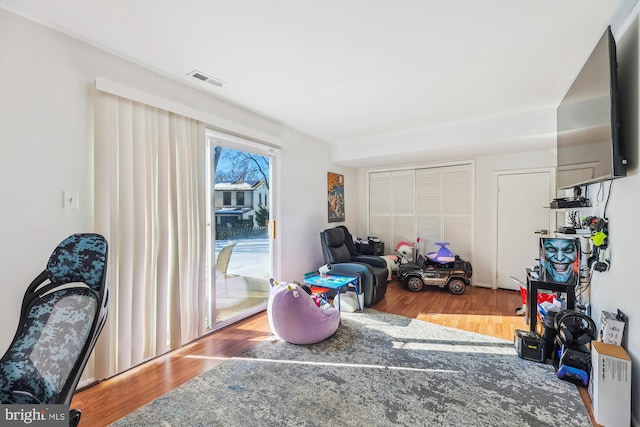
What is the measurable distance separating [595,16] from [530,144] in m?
2.34

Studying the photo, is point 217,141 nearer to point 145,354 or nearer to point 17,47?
point 17,47

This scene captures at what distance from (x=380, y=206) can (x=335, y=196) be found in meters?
1.12

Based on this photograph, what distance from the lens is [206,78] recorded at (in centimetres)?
255

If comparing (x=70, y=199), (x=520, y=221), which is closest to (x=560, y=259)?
(x=520, y=221)

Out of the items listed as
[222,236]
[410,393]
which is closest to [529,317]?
[410,393]

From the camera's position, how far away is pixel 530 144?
3797mm

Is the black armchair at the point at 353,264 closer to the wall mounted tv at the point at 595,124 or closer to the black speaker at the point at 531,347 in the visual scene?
the black speaker at the point at 531,347

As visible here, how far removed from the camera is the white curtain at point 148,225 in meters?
2.11

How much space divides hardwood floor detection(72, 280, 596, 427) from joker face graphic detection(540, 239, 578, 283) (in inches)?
31.5

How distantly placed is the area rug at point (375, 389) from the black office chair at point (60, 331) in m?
0.88

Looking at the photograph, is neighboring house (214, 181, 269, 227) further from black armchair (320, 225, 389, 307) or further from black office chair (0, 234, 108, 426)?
black office chair (0, 234, 108, 426)

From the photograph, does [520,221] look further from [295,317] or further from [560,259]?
[295,317]

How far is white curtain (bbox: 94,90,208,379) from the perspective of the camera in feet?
6.93

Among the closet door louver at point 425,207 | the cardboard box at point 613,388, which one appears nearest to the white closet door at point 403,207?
the closet door louver at point 425,207
